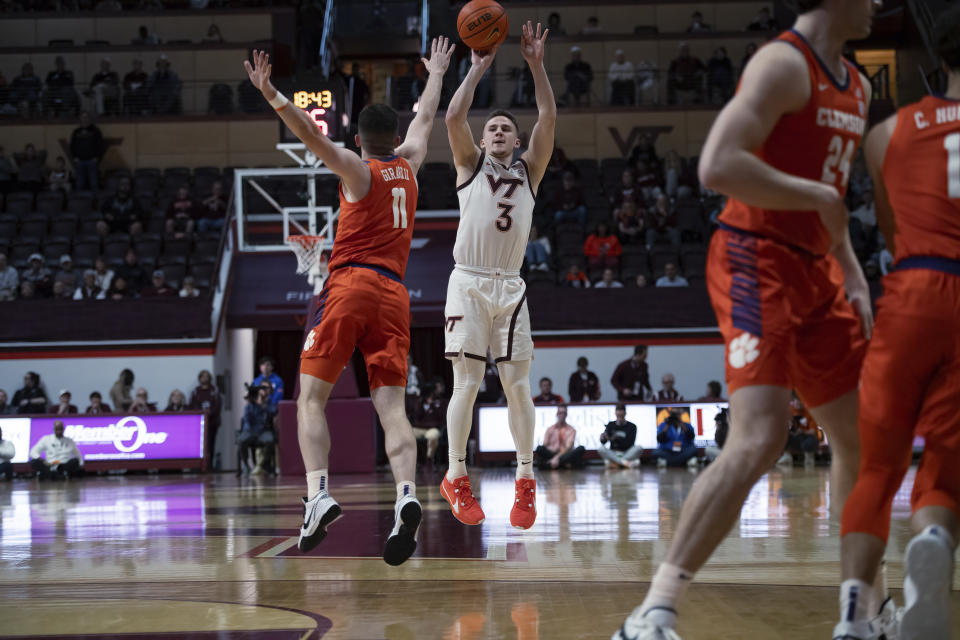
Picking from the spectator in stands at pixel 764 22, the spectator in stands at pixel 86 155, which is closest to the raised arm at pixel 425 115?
the spectator in stands at pixel 86 155

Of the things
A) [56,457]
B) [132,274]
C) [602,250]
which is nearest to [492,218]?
[56,457]

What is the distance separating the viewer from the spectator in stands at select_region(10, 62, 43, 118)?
24.2 meters

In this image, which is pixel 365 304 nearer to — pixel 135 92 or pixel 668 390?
pixel 668 390

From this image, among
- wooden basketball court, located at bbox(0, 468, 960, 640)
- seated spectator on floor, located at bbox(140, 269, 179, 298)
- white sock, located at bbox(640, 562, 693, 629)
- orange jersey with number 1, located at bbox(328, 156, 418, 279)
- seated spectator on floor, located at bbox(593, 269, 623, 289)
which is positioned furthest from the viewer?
seated spectator on floor, located at bbox(140, 269, 179, 298)

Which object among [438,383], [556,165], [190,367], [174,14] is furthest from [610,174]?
[174,14]

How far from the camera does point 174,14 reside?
2597cm

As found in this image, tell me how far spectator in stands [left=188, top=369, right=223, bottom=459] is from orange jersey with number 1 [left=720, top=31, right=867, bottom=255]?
14.3m

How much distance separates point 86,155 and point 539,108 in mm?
19618

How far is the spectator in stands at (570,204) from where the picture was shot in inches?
813

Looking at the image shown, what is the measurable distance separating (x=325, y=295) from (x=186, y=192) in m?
17.6

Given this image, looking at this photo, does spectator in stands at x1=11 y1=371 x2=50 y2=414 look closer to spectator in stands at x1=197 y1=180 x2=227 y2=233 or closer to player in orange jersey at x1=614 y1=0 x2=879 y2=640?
spectator in stands at x1=197 y1=180 x2=227 y2=233

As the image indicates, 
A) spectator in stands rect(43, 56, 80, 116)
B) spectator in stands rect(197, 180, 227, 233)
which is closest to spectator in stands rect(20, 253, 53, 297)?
spectator in stands rect(197, 180, 227, 233)

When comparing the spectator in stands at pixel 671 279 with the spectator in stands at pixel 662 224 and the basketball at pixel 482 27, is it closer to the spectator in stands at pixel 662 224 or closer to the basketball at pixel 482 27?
Answer: the spectator in stands at pixel 662 224

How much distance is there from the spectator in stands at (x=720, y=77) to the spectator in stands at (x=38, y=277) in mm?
15159
